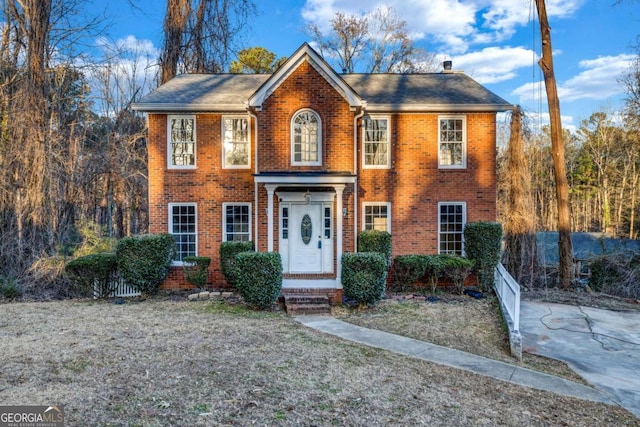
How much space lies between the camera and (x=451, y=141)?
1190cm

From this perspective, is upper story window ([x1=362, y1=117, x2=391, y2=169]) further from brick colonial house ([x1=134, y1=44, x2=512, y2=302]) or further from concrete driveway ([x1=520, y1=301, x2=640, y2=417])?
concrete driveway ([x1=520, y1=301, x2=640, y2=417])

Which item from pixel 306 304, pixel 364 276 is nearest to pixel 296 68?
pixel 364 276

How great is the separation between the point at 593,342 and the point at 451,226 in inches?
207

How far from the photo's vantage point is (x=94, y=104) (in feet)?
56.1

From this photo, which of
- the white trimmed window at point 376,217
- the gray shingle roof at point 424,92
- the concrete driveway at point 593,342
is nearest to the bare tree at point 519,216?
the gray shingle roof at point 424,92

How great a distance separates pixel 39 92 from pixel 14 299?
7267 mm

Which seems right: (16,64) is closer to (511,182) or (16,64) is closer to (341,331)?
(341,331)

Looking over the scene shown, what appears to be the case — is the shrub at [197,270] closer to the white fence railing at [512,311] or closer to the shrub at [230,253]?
the shrub at [230,253]

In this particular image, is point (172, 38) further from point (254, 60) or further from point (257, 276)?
point (257, 276)

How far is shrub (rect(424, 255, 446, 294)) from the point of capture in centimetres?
1066

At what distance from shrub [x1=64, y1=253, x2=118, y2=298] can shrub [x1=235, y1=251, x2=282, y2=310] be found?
13.9 ft

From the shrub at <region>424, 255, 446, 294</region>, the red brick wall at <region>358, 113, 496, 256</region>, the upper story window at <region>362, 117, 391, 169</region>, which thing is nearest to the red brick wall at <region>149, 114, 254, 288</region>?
the upper story window at <region>362, 117, 391, 169</region>

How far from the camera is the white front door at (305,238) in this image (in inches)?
418

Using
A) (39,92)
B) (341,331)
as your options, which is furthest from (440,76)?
Answer: (39,92)
